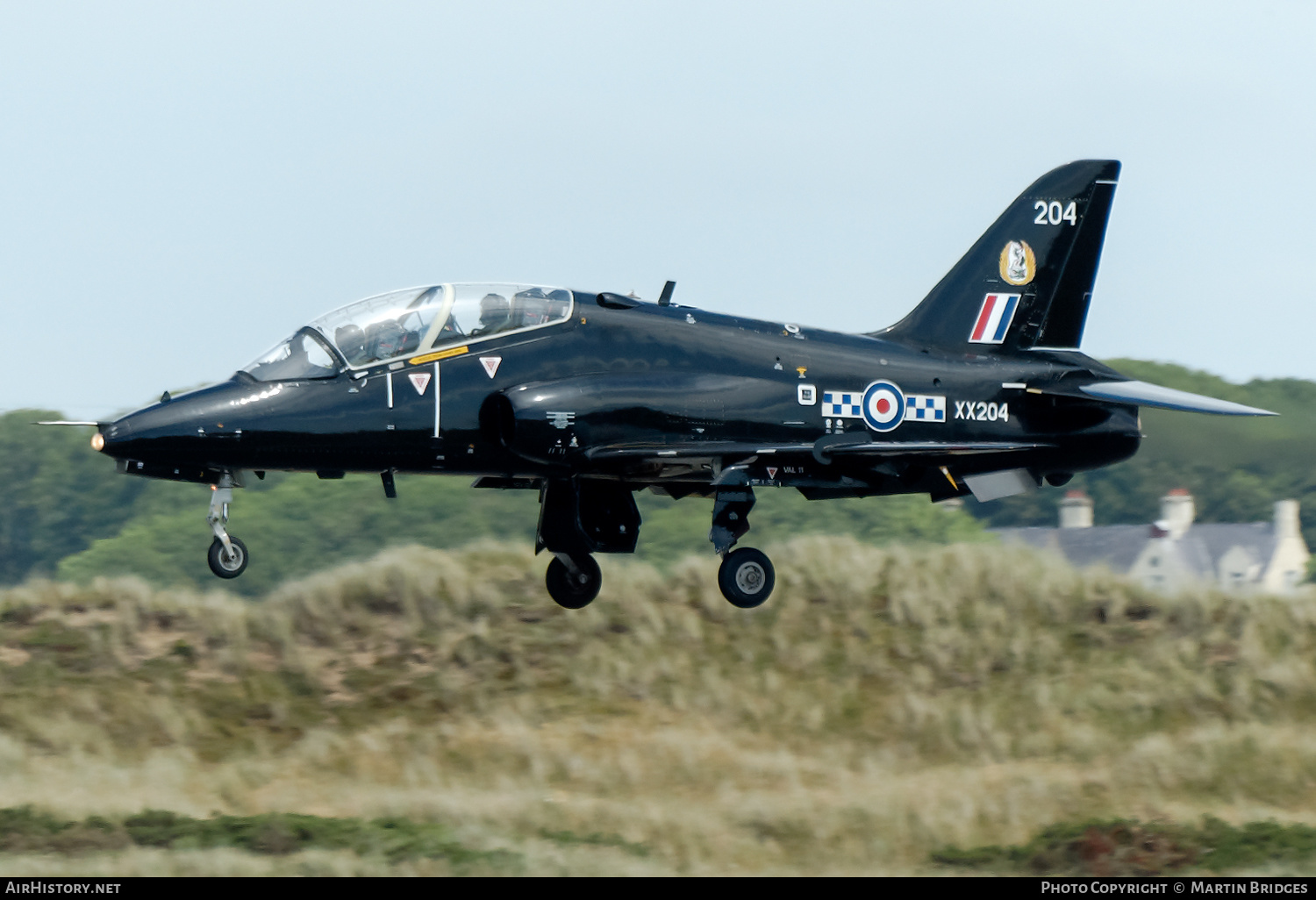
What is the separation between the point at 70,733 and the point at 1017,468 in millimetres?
13969

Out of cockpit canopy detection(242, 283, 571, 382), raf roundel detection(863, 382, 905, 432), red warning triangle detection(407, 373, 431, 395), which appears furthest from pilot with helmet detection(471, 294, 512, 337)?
raf roundel detection(863, 382, 905, 432)

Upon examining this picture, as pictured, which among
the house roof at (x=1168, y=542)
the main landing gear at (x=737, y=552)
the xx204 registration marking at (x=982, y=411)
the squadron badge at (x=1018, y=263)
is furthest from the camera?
the house roof at (x=1168, y=542)

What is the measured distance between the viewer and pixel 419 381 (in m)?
16.4

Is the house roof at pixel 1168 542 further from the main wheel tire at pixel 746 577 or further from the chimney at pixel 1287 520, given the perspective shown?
the main wheel tire at pixel 746 577

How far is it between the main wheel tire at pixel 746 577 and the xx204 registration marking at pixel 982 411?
339cm

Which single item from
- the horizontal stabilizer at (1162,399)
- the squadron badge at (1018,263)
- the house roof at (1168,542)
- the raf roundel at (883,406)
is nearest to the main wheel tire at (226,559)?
the raf roundel at (883,406)

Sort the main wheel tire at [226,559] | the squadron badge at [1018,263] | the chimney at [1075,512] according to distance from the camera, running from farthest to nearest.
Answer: the chimney at [1075,512] < the squadron badge at [1018,263] < the main wheel tire at [226,559]

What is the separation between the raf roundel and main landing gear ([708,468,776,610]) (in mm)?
1982

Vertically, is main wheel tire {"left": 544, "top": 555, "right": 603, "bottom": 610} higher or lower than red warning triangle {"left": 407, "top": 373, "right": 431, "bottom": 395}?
lower

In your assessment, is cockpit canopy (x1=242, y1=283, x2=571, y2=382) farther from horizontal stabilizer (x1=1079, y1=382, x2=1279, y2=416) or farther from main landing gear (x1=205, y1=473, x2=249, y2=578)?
horizontal stabilizer (x1=1079, y1=382, x2=1279, y2=416)

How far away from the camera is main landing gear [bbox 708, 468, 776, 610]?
17.1m

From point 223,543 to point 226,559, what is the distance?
20 cm

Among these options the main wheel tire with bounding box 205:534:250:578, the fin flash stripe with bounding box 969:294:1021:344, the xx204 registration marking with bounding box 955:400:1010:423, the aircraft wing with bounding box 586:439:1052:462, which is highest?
the fin flash stripe with bounding box 969:294:1021:344

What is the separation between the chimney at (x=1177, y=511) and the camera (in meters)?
59.0
